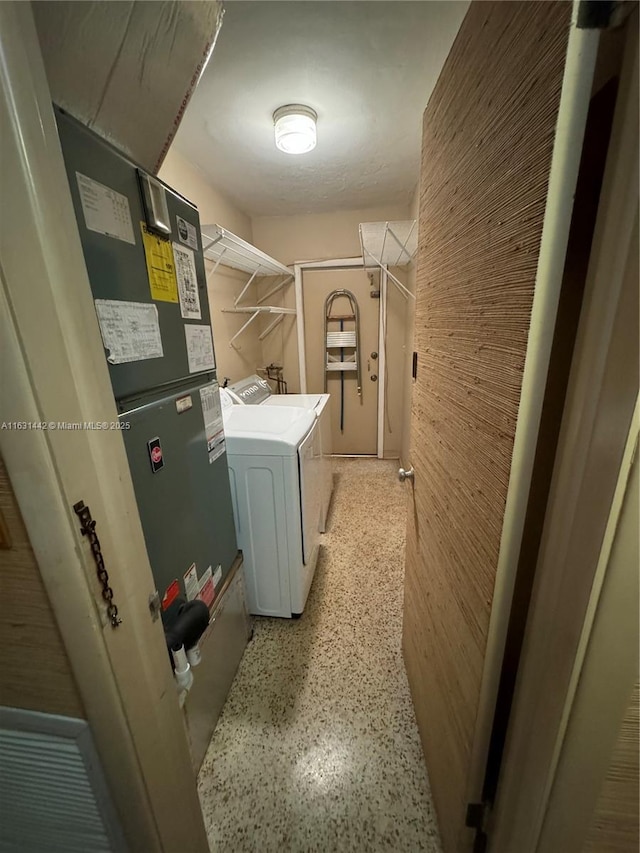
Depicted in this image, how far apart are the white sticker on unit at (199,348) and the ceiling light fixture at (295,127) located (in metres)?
1.28

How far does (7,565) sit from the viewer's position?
49cm

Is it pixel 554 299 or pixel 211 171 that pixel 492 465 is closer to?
pixel 554 299

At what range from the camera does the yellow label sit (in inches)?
36.2

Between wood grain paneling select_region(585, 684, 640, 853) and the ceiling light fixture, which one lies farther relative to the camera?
the ceiling light fixture

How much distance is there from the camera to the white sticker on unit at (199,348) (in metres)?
1.13

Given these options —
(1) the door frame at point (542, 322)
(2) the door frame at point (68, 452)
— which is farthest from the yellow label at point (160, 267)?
(1) the door frame at point (542, 322)

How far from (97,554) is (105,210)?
2.60 feet

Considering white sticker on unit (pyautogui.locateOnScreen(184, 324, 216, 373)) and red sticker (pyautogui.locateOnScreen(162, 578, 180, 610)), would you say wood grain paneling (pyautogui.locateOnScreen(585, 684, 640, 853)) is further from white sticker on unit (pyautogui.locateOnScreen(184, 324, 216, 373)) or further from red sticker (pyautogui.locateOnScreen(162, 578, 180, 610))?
white sticker on unit (pyautogui.locateOnScreen(184, 324, 216, 373))

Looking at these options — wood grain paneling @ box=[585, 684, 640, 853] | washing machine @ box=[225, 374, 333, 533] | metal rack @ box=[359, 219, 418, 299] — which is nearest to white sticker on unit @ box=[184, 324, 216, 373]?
washing machine @ box=[225, 374, 333, 533]

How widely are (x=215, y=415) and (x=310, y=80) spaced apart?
1.60m

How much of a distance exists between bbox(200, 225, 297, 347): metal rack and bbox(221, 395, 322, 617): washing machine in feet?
2.97

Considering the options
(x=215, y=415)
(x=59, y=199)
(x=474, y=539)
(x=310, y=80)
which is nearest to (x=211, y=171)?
(x=310, y=80)

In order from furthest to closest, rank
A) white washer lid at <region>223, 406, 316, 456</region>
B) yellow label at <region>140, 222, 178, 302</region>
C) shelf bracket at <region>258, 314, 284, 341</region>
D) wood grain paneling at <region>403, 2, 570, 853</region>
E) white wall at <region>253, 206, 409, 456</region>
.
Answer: shelf bracket at <region>258, 314, 284, 341</region> → white wall at <region>253, 206, 409, 456</region> → white washer lid at <region>223, 406, 316, 456</region> → yellow label at <region>140, 222, 178, 302</region> → wood grain paneling at <region>403, 2, 570, 853</region>

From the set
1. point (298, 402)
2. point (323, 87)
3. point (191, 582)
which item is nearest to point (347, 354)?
point (298, 402)
